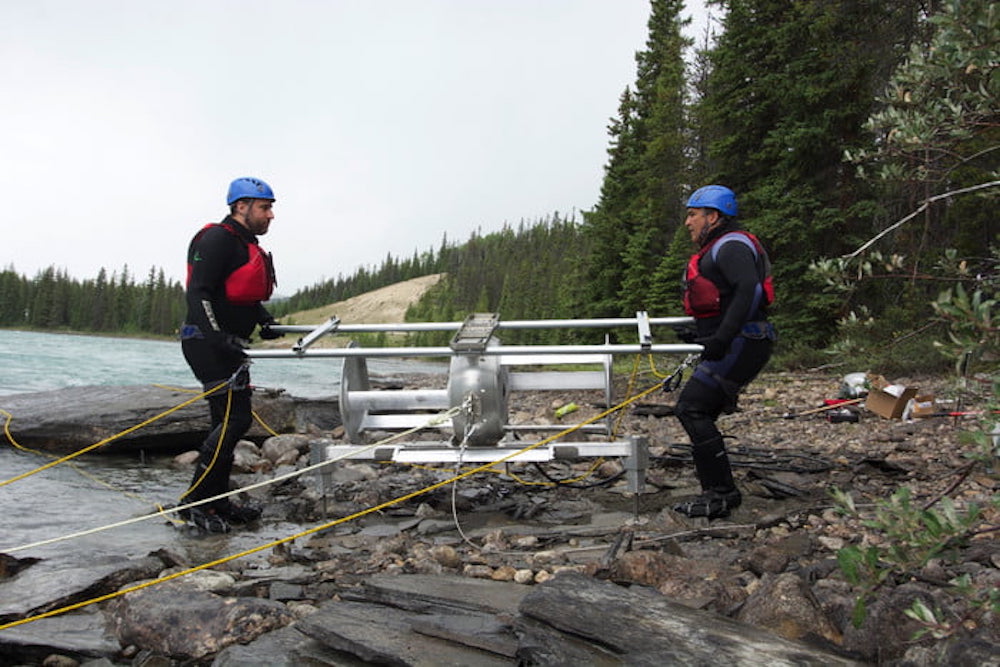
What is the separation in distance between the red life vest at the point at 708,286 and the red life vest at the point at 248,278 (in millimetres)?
3976

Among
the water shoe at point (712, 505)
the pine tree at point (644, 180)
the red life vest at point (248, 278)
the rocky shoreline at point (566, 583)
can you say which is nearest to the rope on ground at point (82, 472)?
the rocky shoreline at point (566, 583)

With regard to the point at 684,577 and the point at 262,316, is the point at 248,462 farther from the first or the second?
the point at 684,577

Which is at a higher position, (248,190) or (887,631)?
(248,190)

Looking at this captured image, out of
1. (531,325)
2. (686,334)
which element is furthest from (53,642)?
(686,334)

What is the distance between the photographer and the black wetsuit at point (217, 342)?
634 cm

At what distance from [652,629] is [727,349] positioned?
3225 millimetres

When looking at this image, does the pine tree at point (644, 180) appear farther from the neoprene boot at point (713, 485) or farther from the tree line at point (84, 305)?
the tree line at point (84, 305)

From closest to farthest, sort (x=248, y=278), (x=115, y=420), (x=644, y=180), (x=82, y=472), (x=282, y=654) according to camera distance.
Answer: (x=282, y=654), (x=248, y=278), (x=82, y=472), (x=115, y=420), (x=644, y=180)

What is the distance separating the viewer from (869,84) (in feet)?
68.9

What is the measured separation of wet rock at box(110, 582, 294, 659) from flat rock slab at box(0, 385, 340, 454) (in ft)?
23.8

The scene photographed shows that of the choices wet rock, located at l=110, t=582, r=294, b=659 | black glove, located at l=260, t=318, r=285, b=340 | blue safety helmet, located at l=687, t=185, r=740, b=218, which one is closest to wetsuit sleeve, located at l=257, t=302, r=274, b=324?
black glove, located at l=260, t=318, r=285, b=340

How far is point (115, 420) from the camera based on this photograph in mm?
11664

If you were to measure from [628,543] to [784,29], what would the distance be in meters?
22.9

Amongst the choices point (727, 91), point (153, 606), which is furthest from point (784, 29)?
point (153, 606)
